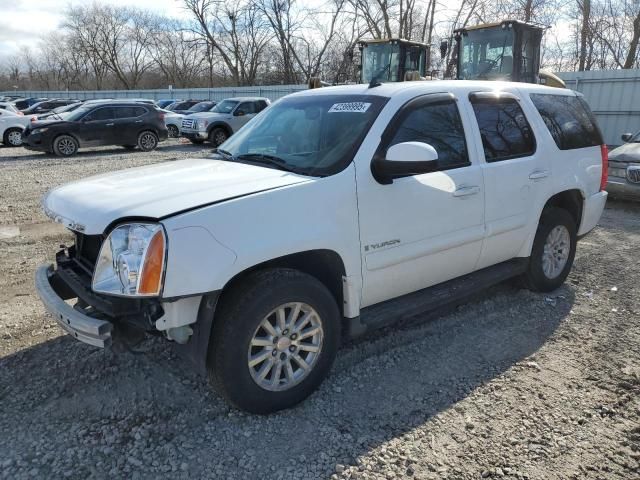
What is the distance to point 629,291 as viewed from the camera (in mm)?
4992

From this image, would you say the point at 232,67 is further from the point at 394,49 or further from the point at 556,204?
the point at 556,204

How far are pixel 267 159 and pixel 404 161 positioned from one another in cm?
97

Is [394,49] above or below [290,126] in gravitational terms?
above

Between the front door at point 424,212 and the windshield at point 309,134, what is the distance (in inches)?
7.4

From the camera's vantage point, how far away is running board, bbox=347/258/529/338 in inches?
130

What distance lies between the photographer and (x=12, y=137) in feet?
61.6

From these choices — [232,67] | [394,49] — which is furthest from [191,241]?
[232,67]

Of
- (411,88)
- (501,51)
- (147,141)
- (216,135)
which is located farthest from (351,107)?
(216,135)

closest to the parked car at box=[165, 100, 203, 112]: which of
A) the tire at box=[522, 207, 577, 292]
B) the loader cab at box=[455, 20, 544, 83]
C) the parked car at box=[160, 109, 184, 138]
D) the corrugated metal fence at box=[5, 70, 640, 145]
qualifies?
the parked car at box=[160, 109, 184, 138]

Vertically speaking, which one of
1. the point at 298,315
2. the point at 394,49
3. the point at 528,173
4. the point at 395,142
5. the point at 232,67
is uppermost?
the point at 232,67

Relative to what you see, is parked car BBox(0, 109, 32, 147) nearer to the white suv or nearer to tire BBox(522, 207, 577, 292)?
the white suv

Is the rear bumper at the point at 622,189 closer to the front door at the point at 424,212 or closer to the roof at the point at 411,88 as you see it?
the roof at the point at 411,88

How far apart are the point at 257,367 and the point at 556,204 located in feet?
11.0

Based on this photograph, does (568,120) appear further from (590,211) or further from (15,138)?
(15,138)
